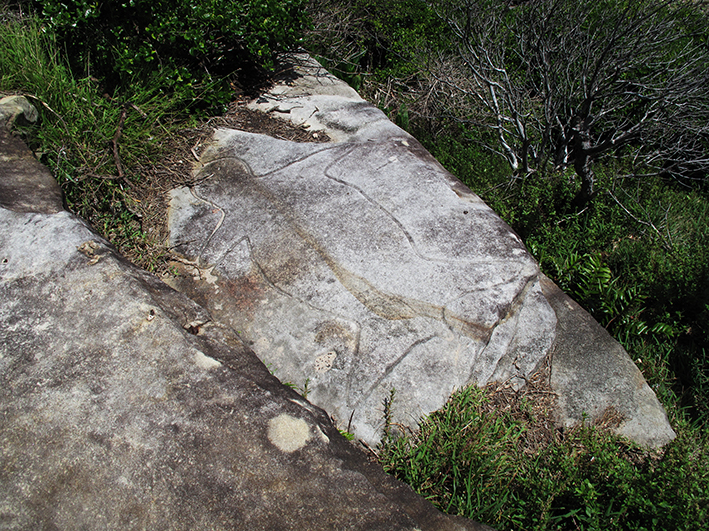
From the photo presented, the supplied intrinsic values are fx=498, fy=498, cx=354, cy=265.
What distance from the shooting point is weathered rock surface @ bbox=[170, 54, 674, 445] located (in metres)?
2.12

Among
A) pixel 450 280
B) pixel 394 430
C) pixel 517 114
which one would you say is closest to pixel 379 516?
pixel 394 430

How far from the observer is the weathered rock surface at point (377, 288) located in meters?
2.12

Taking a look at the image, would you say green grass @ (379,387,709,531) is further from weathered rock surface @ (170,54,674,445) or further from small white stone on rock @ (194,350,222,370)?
small white stone on rock @ (194,350,222,370)

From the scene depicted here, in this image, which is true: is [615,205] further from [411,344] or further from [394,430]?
[394,430]

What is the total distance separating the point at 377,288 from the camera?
231cm

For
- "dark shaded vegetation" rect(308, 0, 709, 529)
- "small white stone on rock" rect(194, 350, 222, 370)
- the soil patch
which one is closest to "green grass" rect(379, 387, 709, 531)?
"dark shaded vegetation" rect(308, 0, 709, 529)

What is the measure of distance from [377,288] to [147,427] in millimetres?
1179

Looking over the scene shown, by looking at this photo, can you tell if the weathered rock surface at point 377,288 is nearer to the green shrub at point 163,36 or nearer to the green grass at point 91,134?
the green grass at point 91,134

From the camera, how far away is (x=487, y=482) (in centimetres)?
191

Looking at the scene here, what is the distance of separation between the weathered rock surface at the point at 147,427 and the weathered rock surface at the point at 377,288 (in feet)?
1.52

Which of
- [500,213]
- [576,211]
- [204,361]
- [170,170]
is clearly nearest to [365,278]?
[204,361]

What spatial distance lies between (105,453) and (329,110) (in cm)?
270

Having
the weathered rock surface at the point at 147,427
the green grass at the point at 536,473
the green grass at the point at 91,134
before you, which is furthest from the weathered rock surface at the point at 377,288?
the weathered rock surface at the point at 147,427

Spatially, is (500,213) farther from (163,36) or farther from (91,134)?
(91,134)
